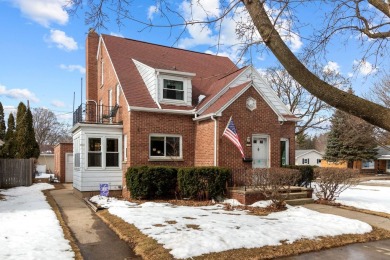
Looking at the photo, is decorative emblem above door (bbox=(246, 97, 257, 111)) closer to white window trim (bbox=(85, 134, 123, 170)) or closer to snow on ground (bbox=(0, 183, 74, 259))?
white window trim (bbox=(85, 134, 123, 170))

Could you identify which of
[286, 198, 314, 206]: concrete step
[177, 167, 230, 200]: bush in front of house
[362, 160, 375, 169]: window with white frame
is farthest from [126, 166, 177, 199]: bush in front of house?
[362, 160, 375, 169]: window with white frame

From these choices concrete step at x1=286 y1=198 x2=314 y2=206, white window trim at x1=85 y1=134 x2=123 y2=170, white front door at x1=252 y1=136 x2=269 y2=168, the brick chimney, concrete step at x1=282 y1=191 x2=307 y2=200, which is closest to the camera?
concrete step at x1=286 y1=198 x2=314 y2=206

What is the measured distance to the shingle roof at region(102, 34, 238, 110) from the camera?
53.6 ft

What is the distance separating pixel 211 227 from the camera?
8.20 m

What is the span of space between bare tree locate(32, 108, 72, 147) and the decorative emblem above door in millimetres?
57085

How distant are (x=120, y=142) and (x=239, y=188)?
20.7 feet

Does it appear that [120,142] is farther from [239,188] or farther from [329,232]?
[329,232]

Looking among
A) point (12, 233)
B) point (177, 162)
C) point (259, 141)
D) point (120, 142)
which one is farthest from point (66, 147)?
point (12, 233)

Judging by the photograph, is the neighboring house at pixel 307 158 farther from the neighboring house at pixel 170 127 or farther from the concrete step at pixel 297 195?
the concrete step at pixel 297 195

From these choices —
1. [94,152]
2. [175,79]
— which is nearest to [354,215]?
[175,79]

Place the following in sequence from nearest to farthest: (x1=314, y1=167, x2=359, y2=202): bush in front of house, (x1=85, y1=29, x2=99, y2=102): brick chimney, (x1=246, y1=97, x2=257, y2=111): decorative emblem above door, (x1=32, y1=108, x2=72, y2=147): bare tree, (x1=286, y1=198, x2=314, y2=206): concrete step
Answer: (x1=286, y1=198, x2=314, y2=206): concrete step, (x1=314, y1=167, x2=359, y2=202): bush in front of house, (x1=246, y1=97, x2=257, y2=111): decorative emblem above door, (x1=85, y1=29, x2=99, y2=102): brick chimney, (x1=32, y1=108, x2=72, y2=147): bare tree

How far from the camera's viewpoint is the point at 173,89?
16.4 meters

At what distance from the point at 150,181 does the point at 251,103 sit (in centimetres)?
574

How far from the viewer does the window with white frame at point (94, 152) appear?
50.5ft
